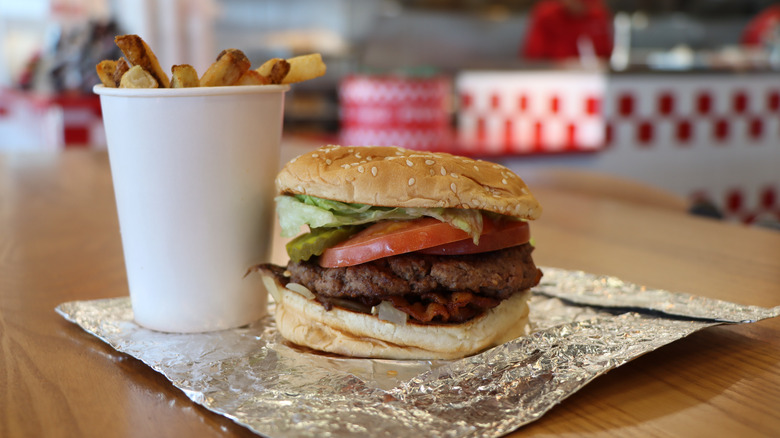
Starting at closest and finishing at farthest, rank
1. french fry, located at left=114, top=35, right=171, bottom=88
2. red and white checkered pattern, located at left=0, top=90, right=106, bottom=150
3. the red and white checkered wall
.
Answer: french fry, located at left=114, top=35, right=171, bottom=88, red and white checkered pattern, located at left=0, top=90, right=106, bottom=150, the red and white checkered wall

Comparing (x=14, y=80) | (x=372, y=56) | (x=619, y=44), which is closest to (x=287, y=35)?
(x=372, y=56)

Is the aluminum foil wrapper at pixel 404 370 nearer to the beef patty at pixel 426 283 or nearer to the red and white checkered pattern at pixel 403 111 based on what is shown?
the beef patty at pixel 426 283

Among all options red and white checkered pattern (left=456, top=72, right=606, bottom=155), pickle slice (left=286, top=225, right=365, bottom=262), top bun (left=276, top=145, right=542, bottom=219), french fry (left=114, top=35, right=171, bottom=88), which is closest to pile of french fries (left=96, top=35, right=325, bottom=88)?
french fry (left=114, top=35, right=171, bottom=88)

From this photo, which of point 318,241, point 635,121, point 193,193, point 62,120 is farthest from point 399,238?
point 635,121

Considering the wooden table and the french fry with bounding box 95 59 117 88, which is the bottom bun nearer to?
the wooden table

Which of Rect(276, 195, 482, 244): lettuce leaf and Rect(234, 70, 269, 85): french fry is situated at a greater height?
Rect(234, 70, 269, 85): french fry

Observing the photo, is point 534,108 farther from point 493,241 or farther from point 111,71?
point 111,71
